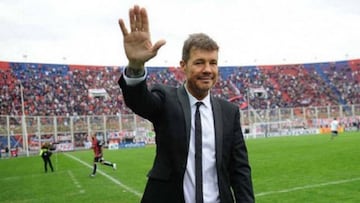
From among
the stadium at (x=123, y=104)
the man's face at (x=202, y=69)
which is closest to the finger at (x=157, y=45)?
the man's face at (x=202, y=69)

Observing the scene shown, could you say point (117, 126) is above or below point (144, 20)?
below

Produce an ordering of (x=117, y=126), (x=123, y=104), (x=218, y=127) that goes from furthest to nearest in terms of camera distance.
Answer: (x=123, y=104), (x=117, y=126), (x=218, y=127)

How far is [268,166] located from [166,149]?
48.8ft

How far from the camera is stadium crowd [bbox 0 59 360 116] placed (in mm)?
54156

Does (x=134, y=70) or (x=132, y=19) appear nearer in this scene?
(x=132, y=19)

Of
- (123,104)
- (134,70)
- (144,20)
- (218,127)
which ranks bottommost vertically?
(218,127)

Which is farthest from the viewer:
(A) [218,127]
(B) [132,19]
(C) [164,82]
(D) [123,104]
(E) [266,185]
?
(C) [164,82]

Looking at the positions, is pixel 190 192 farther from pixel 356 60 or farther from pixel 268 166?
pixel 356 60

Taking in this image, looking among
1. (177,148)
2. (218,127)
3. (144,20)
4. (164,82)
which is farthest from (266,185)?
(164,82)

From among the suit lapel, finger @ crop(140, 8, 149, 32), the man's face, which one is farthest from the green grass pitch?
finger @ crop(140, 8, 149, 32)

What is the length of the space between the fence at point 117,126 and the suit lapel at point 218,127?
1540 inches

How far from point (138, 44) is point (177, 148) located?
77cm

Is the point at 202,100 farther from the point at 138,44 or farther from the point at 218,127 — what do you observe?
the point at 138,44

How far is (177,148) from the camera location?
9.96 feet
